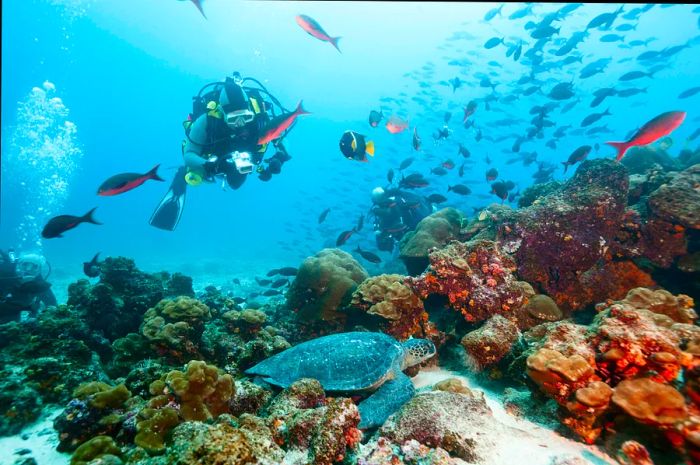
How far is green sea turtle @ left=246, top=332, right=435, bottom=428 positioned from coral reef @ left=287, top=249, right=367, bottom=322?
194 centimetres

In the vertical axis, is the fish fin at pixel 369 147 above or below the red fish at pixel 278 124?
below

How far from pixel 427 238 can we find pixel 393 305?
263 cm

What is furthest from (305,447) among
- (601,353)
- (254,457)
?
(601,353)

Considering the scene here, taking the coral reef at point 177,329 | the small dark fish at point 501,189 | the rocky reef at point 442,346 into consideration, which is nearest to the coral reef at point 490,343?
the rocky reef at point 442,346

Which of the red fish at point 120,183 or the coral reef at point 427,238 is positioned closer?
the red fish at point 120,183

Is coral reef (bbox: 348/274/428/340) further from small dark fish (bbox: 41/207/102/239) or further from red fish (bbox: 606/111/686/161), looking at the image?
small dark fish (bbox: 41/207/102/239)

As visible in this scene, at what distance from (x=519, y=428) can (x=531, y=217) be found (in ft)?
13.1

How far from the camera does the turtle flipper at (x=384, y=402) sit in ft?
10.5

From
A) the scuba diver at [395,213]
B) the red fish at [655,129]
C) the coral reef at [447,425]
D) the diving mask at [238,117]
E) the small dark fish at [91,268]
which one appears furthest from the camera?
the scuba diver at [395,213]

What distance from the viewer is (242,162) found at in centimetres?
632

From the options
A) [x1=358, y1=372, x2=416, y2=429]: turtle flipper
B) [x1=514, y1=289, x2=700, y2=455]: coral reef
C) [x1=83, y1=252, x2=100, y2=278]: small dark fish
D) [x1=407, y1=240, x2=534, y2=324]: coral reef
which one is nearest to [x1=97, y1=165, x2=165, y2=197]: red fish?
[x1=83, y1=252, x2=100, y2=278]: small dark fish

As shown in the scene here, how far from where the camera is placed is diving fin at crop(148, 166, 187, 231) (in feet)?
28.3

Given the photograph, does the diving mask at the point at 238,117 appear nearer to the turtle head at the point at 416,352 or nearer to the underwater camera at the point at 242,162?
the underwater camera at the point at 242,162

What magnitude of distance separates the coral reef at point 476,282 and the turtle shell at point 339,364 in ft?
4.79
